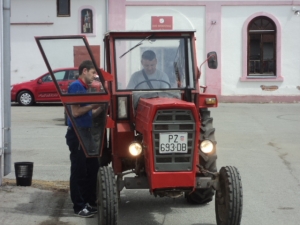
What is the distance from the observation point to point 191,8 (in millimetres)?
30375

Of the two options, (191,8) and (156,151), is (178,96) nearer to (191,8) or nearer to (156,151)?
(156,151)

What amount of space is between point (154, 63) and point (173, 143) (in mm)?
1584

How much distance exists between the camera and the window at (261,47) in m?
30.4

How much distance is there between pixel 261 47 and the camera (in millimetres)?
30578

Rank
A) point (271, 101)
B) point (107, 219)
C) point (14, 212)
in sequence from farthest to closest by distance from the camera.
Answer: point (271, 101) < point (14, 212) < point (107, 219)

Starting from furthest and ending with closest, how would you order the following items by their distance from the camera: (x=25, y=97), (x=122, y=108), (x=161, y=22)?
1. (x=161, y=22)
2. (x=25, y=97)
3. (x=122, y=108)

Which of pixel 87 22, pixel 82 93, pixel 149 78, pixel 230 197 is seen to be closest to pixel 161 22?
pixel 87 22

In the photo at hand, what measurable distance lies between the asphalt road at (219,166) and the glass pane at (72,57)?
63.3 inches

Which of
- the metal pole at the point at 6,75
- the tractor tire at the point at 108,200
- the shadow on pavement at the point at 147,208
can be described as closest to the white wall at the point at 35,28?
the metal pole at the point at 6,75

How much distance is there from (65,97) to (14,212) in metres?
1.68

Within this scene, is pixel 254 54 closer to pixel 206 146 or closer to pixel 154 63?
pixel 154 63

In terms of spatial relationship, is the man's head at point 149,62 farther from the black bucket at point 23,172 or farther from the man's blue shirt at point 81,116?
the black bucket at point 23,172

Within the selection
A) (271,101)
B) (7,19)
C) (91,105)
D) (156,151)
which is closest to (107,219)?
(156,151)

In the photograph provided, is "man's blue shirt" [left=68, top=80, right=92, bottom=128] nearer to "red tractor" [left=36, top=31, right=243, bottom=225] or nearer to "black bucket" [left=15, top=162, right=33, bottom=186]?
"red tractor" [left=36, top=31, right=243, bottom=225]
